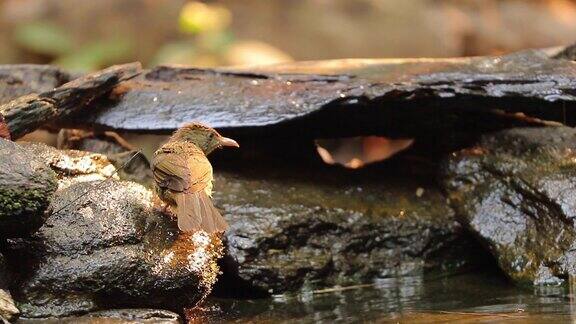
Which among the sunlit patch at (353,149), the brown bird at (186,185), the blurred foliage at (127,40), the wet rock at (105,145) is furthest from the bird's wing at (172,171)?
the blurred foliage at (127,40)

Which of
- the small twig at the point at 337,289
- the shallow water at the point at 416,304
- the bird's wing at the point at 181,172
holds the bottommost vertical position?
the shallow water at the point at 416,304

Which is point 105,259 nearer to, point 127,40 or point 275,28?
point 275,28

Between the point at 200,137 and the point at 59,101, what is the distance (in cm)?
96

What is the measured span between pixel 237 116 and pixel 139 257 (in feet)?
4.39

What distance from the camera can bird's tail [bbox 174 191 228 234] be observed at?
3.22 meters

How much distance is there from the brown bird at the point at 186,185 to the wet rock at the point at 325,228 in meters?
0.65

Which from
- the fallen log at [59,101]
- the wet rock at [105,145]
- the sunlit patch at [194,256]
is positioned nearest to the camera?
the sunlit patch at [194,256]

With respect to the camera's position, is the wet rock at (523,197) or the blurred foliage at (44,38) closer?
the wet rock at (523,197)

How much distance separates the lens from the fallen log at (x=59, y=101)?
3.86 m

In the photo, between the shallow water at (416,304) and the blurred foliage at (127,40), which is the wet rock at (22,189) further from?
the blurred foliage at (127,40)

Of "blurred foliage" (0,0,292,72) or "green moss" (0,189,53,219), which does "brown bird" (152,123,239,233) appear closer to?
"green moss" (0,189,53,219)

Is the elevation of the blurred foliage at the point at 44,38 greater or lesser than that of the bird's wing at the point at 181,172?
greater

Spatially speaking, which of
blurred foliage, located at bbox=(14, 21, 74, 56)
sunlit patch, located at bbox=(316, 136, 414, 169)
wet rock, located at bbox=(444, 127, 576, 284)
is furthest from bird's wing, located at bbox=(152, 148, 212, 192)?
blurred foliage, located at bbox=(14, 21, 74, 56)

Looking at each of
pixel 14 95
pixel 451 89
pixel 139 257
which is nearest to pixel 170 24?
pixel 14 95
